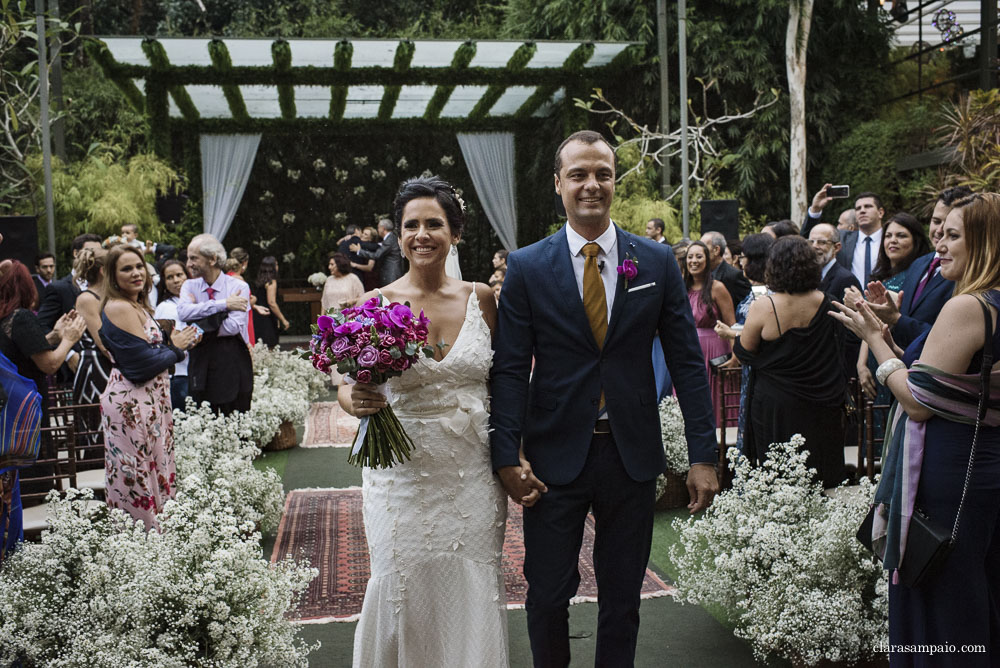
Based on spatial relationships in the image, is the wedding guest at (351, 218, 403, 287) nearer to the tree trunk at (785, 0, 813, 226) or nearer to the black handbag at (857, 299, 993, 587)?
the tree trunk at (785, 0, 813, 226)

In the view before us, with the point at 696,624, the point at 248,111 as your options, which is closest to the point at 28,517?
the point at 696,624

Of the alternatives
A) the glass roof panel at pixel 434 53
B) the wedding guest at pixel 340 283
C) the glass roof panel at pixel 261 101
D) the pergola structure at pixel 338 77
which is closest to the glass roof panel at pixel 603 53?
the pergola structure at pixel 338 77

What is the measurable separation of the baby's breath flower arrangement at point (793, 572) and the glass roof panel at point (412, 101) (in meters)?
14.6

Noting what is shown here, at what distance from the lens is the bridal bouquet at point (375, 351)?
9.64ft

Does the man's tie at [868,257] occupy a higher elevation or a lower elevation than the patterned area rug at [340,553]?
higher

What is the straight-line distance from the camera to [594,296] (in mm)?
3105

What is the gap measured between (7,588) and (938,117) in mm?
16414

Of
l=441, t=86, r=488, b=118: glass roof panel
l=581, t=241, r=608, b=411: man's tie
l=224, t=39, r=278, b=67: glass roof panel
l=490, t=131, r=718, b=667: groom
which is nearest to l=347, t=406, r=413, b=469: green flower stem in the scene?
l=490, t=131, r=718, b=667: groom

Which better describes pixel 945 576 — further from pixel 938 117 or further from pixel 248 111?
pixel 248 111

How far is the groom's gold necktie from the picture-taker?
3084mm

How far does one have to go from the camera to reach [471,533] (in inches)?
126

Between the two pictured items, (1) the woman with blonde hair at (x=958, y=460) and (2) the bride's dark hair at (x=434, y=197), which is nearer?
(1) the woman with blonde hair at (x=958, y=460)

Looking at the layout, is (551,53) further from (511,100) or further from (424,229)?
(424,229)

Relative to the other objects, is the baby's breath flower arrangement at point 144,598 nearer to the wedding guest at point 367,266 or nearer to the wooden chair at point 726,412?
the wooden chair at point 726,412
